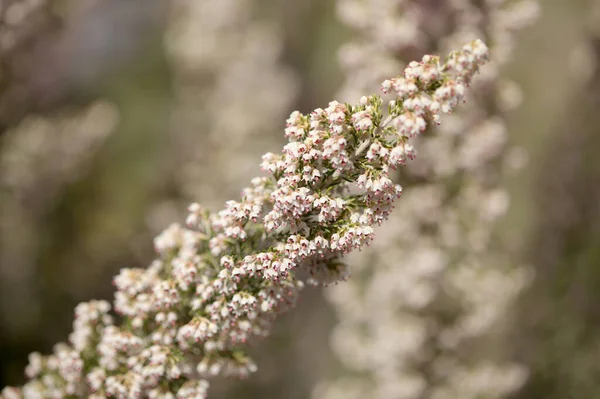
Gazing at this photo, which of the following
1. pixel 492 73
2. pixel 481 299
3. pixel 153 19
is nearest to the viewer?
pixel 492 73

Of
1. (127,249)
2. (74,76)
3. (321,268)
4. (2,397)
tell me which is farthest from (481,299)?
(74,76)

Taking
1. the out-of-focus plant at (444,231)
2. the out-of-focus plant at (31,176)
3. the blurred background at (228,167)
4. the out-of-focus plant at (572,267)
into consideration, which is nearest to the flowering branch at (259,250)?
the out-of-focus plant at (444,231)

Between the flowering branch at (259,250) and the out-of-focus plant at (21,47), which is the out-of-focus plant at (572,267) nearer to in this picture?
the flowering branch at (259,250)

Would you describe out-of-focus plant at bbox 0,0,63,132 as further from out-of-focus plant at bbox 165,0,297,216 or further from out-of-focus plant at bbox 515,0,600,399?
out-of-focus plant at bbox 515,0,600,399

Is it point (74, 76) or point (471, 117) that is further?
point (74, 76)

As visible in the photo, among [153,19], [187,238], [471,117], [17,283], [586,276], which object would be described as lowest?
[187,238]

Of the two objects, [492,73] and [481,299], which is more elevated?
[492,73]

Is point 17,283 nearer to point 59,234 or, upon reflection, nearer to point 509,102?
point 59,234
